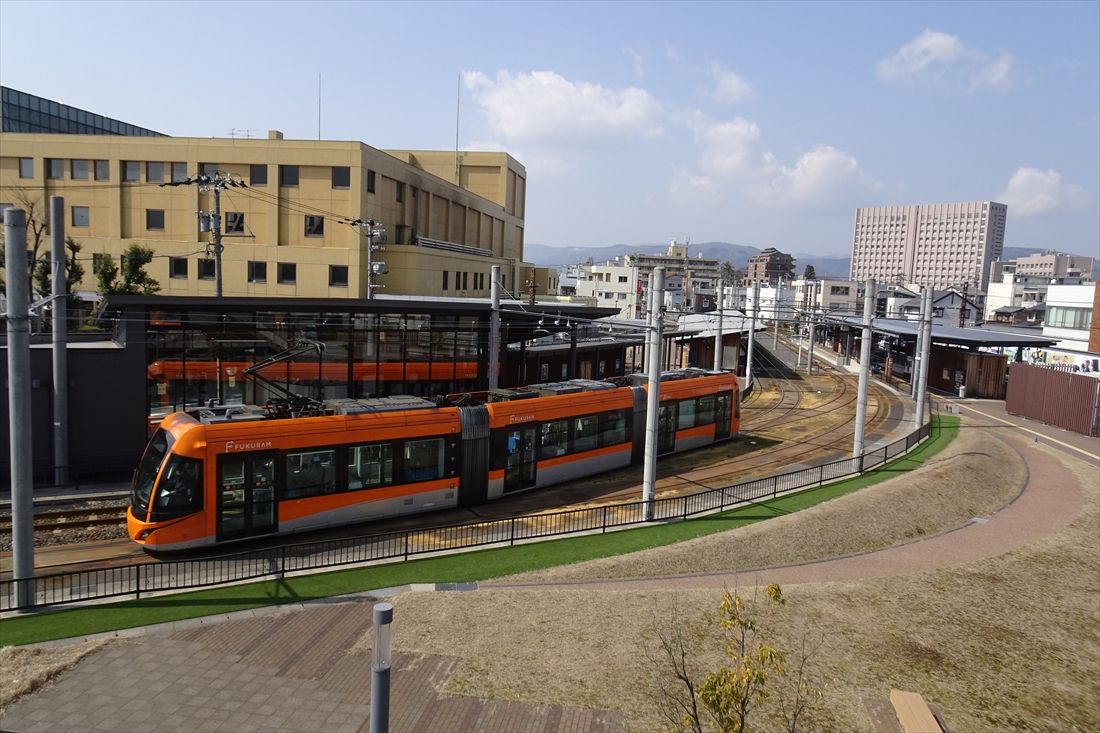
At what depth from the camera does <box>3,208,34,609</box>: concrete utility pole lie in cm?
1420

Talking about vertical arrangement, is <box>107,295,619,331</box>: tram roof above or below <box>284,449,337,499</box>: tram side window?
above

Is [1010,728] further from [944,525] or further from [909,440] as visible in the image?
[909,440]

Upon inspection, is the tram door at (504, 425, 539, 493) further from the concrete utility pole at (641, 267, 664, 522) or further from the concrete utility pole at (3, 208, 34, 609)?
the concrete utility pole at (3, 208, 34, 609)

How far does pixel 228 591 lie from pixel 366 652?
4089 millimetres

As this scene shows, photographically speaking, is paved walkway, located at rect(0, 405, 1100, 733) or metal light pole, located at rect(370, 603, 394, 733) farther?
paved walkway, located at rect(0, 405, 1100, 733)

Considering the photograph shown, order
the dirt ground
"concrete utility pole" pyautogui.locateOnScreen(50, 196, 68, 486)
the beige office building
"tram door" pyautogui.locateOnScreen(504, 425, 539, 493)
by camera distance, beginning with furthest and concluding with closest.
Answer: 1. the beige office building
2. "tram door" pyautogui.locateOnScreen(504, 425, 539, 493)
3. "concrete utility pole" pyautogui.locateOnScreen(50, 196, 68, 486)
4. the dirt ground

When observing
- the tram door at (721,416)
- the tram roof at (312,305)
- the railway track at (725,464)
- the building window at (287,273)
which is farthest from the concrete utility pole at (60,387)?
the building window at (287,273)

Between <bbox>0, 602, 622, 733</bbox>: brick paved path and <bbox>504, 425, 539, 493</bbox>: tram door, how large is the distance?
9.44 meters

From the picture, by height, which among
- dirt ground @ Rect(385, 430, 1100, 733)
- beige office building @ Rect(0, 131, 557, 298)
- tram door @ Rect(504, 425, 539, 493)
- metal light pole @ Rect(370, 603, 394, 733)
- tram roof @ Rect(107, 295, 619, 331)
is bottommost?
dirt ground @ Rect(385, 430, 1100, 733)

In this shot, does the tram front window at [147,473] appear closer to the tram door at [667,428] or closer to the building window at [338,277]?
the tram door at [667,428]

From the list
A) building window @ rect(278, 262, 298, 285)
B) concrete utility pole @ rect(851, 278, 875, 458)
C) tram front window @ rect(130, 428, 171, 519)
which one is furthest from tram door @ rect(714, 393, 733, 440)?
building window @ rect(278, 262, 298, 285)

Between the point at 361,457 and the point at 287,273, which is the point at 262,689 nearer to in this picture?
the point at 361,457

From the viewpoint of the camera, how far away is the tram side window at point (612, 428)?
1025 inches

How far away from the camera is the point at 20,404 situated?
575 inches
